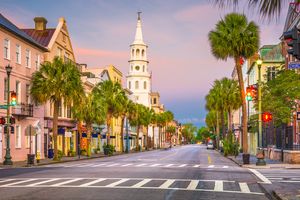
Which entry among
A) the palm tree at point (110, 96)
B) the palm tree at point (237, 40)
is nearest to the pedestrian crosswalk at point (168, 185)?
the palm tree at point (237, 40)

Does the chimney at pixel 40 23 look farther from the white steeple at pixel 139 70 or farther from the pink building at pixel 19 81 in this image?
the white steeple at pixel 139 70

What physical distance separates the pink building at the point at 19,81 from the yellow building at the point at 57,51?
122 inches

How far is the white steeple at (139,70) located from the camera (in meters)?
160

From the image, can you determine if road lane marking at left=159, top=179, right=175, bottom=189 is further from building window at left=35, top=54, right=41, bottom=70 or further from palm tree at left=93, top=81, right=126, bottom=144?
palm tree at left=93, top=81, right=126, bottom=144

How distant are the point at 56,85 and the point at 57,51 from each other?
15.2 meters

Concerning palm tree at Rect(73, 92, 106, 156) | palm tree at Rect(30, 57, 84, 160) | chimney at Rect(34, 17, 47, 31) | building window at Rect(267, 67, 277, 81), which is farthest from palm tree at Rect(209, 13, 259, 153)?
chimney at Rect(34, 17, 47, 31)

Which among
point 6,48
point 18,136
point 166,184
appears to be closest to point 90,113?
point 18,136

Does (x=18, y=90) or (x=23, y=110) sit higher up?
(x=18, y=90)

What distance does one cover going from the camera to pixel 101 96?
74.3 meters

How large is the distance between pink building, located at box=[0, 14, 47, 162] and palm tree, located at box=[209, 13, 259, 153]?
17.2 m

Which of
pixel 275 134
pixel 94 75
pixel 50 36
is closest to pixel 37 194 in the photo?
pixel 275 134

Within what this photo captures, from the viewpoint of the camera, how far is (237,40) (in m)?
44.8

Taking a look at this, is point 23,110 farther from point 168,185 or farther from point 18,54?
point 168,185

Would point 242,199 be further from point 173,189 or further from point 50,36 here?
point 50,36
